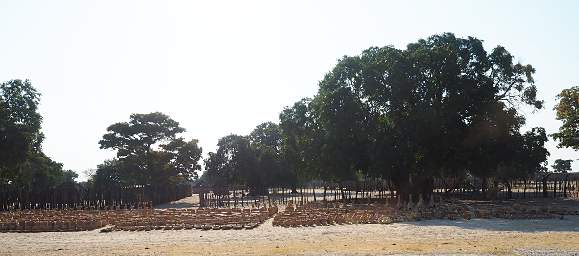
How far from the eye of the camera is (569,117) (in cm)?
4097

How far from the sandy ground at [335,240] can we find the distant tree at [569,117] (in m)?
16.2

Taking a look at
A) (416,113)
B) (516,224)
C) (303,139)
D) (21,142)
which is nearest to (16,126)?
(21,142)

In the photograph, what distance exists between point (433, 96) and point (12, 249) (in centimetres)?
2552

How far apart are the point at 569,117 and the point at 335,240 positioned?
92.8 ft

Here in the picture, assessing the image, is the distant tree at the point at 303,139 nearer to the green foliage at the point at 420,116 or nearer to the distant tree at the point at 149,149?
the green foliage at the point at 420,116

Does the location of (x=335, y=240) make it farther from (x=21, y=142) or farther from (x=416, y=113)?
(x=21, y=142)

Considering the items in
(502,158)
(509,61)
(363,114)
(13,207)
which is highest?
(509,61)

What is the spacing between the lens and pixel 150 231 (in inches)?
993

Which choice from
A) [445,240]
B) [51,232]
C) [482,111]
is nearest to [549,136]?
[482,111]

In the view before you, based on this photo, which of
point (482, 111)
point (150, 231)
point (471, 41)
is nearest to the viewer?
point (150, 231)

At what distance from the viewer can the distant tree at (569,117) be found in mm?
40719

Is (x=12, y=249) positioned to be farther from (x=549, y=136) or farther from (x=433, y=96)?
(x=549, y=136)

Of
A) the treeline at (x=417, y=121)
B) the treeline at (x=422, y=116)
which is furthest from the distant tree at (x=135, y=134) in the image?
the treeline at (x=422, y=116)

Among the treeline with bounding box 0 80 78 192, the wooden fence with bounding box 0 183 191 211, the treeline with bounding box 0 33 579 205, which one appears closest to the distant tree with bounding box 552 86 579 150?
the treeline with bounding box 0 33 579 205
